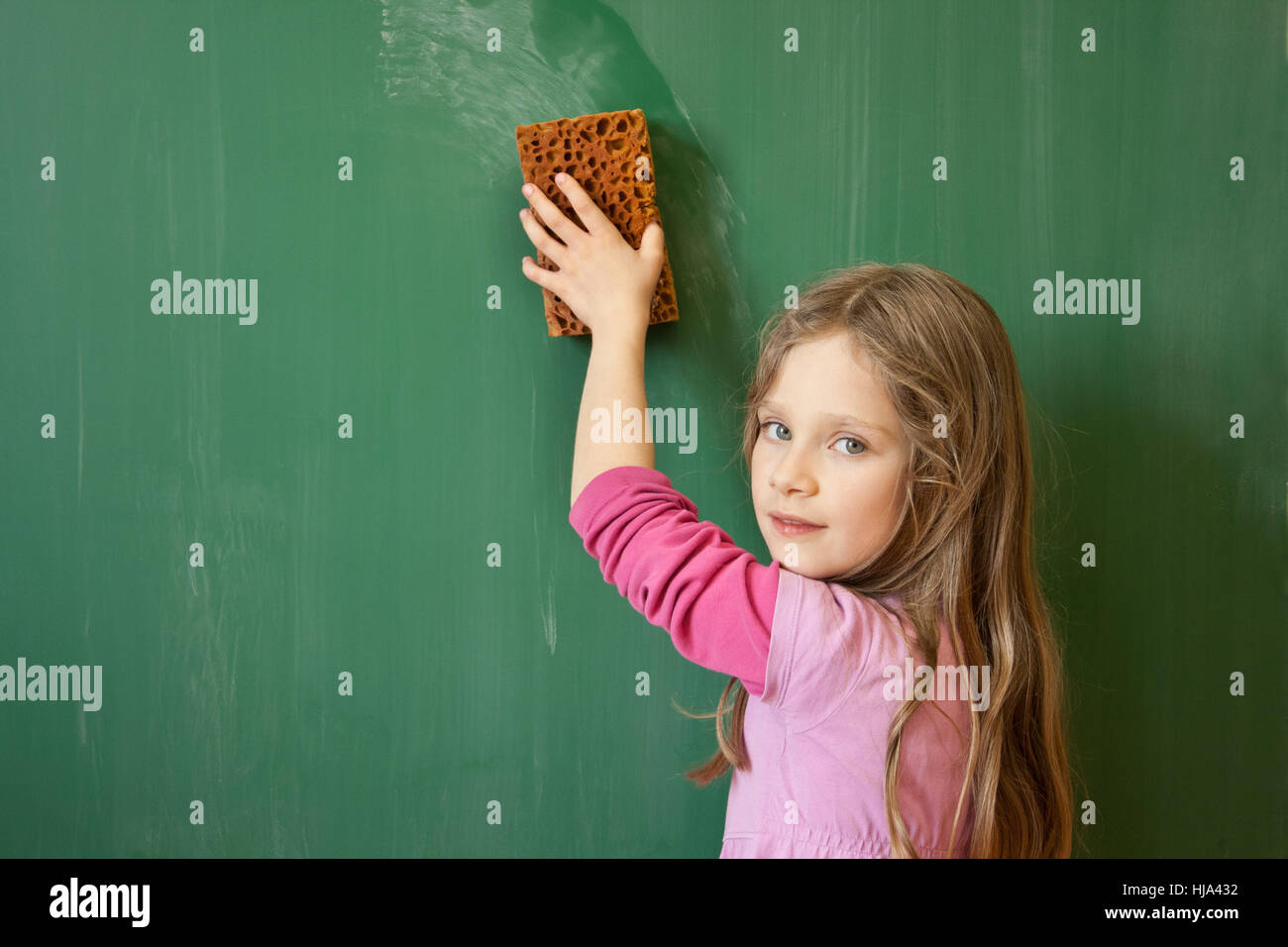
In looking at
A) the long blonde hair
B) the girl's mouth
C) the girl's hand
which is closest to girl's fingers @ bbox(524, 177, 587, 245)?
the girl's hand

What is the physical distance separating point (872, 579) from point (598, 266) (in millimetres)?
387

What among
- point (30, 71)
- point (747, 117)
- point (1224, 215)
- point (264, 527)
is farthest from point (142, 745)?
point (1224, 215)

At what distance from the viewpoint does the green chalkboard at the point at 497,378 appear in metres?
0.88

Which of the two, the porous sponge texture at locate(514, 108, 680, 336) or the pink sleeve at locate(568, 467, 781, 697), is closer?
the pink sleeve at locate(568, 467, 781, 697)

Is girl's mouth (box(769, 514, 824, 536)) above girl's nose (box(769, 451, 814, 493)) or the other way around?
the other way around

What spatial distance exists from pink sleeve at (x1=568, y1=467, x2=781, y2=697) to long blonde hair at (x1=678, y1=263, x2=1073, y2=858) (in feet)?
0.35

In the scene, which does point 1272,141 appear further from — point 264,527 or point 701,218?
point 264,527

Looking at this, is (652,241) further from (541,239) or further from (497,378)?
(497,378)

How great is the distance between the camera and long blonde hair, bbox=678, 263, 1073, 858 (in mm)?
714

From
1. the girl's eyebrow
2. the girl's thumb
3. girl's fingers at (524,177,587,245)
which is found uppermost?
girl's fingers at (524,177,587,245)

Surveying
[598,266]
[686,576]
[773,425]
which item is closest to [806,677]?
[686,576]

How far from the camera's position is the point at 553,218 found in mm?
825

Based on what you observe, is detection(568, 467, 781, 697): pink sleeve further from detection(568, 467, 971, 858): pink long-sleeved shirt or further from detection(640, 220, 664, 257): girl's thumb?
detection(640, 220, 664, 257): girl's thumb

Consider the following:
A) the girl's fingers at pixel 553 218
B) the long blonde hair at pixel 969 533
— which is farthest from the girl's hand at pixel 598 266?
the long blonde hair at pixel 969 533
